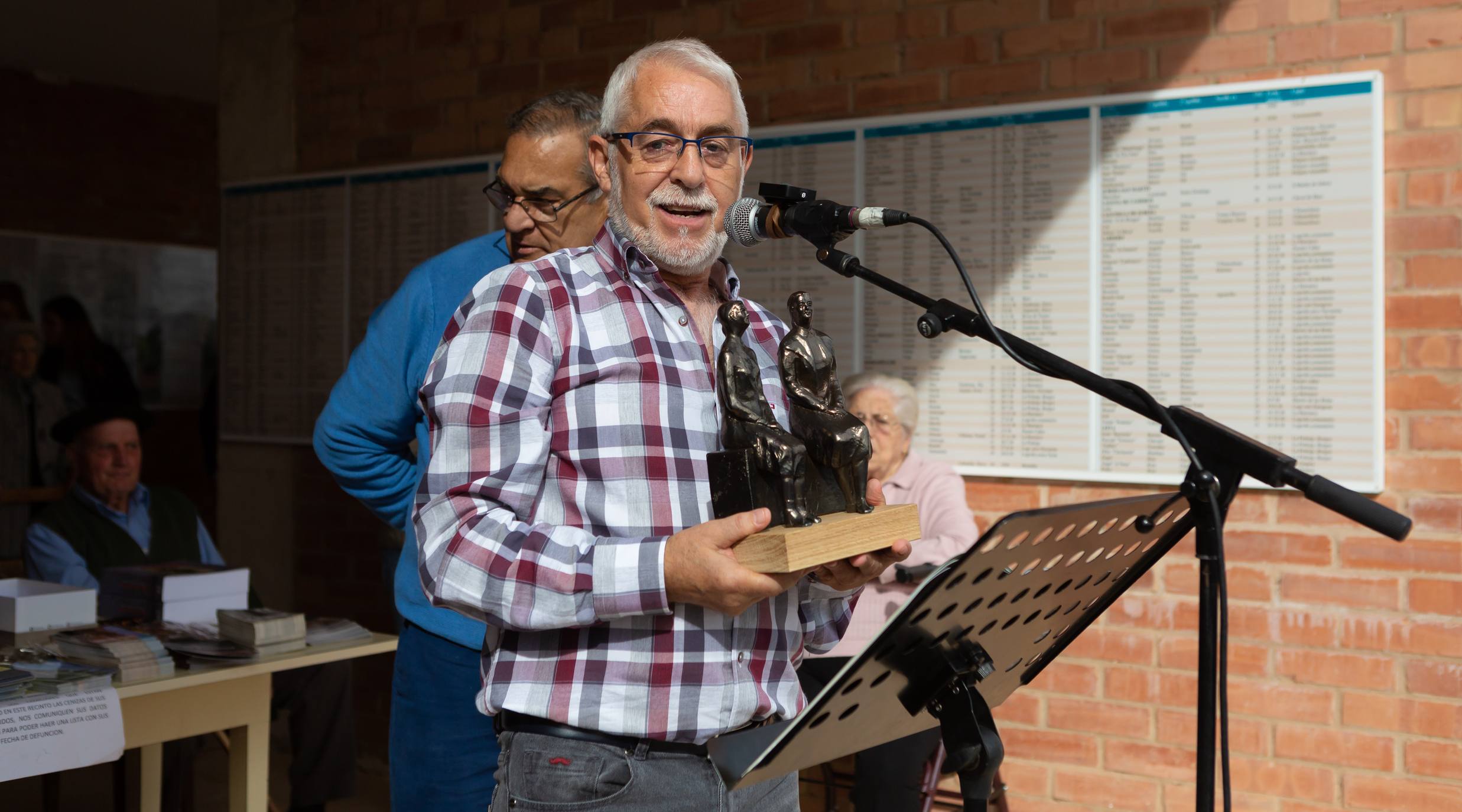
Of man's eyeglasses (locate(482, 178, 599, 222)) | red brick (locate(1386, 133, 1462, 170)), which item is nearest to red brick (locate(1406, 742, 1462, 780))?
red brick (locate(1386, 133, 1462, 170))

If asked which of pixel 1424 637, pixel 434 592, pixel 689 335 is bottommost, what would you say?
pixel 1424 637

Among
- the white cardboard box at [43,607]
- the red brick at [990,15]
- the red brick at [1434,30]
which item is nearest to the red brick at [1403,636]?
the red brick at [1434,30]

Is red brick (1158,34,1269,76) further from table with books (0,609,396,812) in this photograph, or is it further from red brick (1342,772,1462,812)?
table with books (0,609,396,812)

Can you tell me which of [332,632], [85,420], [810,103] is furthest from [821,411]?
[85,420]

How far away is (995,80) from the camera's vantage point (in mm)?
3312

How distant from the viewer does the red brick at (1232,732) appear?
2998 millimetres

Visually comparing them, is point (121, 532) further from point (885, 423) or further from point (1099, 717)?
point (1099, 717)

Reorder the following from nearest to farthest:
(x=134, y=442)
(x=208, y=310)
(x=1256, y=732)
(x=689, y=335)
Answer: (x=689, y=335), (x=1256, y=732), (x=134, y=442), (x=208, y=310)

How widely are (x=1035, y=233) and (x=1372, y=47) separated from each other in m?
0.86

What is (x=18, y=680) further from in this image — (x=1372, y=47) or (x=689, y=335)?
(x=1372, y=47)

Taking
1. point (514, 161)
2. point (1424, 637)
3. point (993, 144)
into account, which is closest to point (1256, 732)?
point (1424, 637)

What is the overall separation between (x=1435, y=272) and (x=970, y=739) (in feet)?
7.32

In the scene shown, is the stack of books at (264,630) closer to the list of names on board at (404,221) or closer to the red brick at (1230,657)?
the list of names on board at (404,221)

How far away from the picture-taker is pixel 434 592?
3.99 ft
